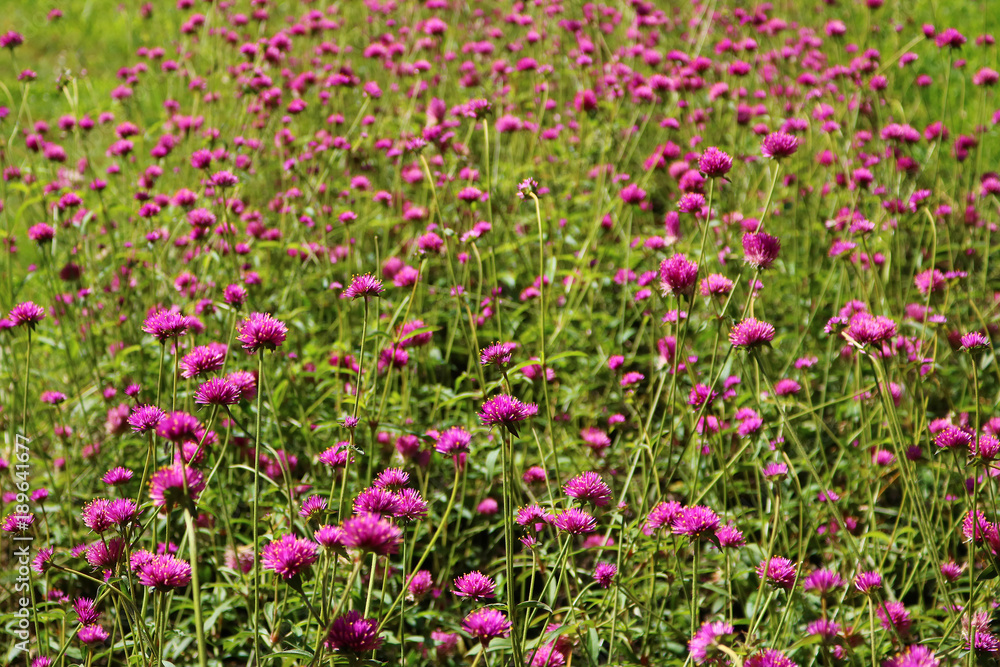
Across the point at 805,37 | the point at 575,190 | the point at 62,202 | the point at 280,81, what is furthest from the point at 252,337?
the point at 805,37

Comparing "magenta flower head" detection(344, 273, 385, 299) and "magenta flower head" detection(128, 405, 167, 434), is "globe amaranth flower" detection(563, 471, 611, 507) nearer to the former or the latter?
"magenta flower head" detection(344, 273, 385, 299)

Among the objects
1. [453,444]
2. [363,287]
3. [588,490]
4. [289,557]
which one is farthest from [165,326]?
[588,490]

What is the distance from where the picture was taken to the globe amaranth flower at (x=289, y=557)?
1145 mm

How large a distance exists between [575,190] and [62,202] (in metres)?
2.19

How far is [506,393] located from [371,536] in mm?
579

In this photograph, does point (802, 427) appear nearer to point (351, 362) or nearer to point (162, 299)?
point (351, 362)

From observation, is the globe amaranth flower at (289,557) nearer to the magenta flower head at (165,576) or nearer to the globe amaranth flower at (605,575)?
the magenta flower head at (165,576)

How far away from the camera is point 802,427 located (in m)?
2.44

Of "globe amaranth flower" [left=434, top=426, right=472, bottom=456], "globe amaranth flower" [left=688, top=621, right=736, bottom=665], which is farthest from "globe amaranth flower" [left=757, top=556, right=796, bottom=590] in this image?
"globe amaranth flower" [left=434, top=426, right=472, bottom=456]

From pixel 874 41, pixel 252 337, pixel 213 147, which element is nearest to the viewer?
pixel 252 337

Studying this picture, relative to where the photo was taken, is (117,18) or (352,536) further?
(117,18)

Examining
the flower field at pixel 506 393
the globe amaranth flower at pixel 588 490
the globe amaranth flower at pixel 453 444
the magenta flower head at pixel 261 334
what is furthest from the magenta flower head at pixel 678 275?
the magenta flower head at pixel 261 334

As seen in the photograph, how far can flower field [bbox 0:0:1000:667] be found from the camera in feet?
4.53

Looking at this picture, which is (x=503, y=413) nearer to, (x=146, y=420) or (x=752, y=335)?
→ (x=752, y=335)
